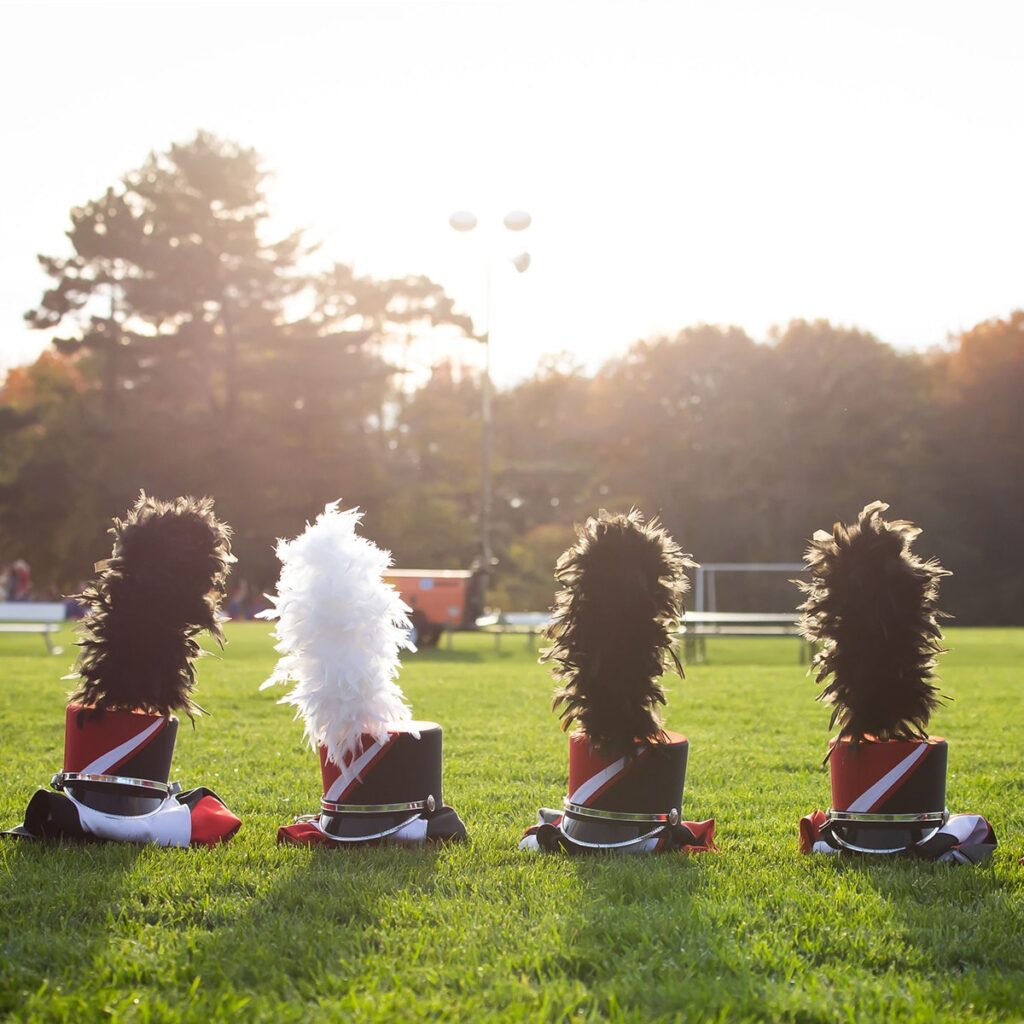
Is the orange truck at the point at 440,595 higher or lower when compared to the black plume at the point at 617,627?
lower

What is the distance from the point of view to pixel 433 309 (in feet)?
147

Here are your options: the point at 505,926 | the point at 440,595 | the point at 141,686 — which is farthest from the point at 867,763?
the point at 440,595

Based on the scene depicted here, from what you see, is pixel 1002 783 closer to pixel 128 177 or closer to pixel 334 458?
pixel 334 458

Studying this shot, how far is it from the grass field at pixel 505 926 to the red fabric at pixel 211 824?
0.24ft

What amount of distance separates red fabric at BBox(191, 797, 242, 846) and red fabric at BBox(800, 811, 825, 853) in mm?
2446

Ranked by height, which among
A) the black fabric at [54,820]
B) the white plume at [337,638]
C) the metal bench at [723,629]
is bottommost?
the metal bench at [723,629]

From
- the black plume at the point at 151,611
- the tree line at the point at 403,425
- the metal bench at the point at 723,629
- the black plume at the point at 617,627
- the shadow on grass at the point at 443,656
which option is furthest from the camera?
the tree line at the point at 403,425

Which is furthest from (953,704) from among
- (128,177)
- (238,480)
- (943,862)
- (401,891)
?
(128,177)

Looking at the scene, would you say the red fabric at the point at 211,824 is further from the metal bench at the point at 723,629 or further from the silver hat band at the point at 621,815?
the metal bench at the point at 723,629

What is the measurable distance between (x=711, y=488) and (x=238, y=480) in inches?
652

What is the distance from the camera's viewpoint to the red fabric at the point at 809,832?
16.7 ft

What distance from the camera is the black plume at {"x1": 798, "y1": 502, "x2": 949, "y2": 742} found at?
197 inches

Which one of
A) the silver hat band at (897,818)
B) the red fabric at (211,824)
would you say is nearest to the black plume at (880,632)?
the silver hat band at (897,818)

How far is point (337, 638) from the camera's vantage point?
515 cm
